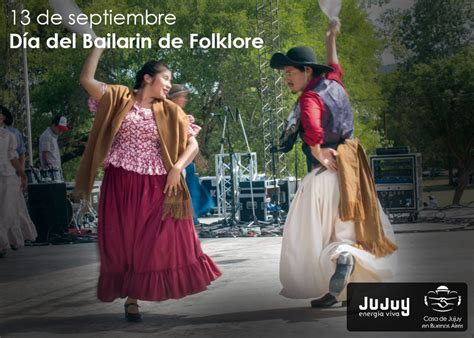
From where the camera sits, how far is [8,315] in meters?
7.52

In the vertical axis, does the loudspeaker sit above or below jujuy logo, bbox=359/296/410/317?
above

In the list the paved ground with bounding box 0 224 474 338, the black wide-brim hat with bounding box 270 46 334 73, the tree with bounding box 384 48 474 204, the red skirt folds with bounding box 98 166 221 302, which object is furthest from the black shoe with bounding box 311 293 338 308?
the tree with bounding box 384 48 474 204

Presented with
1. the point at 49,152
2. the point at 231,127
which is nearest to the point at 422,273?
the point at 49,152

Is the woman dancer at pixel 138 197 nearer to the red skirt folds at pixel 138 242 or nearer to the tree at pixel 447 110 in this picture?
the red skirt folds at pixel 138 242

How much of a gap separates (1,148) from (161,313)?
499 cm

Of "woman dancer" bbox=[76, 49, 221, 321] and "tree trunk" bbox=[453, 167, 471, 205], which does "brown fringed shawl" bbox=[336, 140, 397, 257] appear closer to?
"woman dancer" bbox=[76, 49, 221, 321]

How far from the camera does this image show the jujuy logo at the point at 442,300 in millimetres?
6092

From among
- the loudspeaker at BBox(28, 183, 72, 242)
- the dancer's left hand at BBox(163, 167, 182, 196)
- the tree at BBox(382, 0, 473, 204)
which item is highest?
the tree at BBox(382, 0, 473, 204)

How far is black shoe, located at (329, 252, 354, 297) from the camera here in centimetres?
652

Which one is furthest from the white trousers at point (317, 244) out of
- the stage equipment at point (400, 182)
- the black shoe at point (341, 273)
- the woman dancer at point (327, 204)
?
the stage equipment at point (400, 182)

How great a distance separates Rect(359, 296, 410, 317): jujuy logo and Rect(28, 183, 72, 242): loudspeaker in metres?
8.57

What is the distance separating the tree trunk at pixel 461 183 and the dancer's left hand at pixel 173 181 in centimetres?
1037

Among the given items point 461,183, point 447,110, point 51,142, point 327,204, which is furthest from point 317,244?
point 447,110

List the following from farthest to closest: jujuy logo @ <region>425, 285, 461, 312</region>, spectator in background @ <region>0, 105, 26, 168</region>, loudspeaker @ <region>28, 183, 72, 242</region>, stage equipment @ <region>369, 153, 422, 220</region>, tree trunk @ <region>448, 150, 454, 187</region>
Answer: tree trunk @ <region>448, 150, 454, 187</region>
stage equipment @ <region>369, 153, 422, 220</region>
loudspeaker @ <region>28, 183, 72, 242</region>
spectator in background @ <region>0, 105, 26, 168</region>
jujuy logo @ <region>425, 285, 461, 312</region>
